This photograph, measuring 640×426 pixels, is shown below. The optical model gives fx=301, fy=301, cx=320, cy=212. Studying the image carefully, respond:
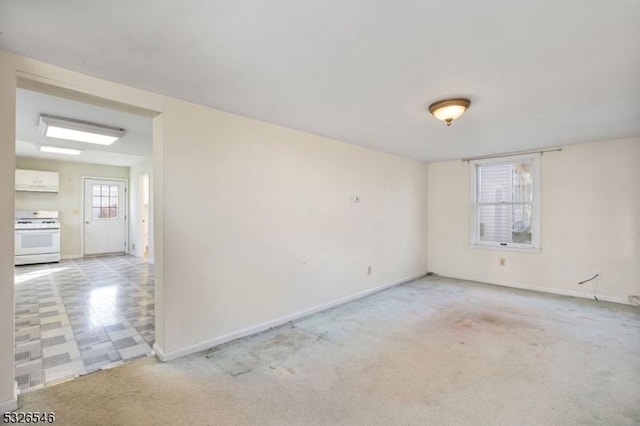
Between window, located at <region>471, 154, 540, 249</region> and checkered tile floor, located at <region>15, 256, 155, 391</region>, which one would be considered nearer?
checkered tile floor, located at <region>15, 256, 155, 391</region>

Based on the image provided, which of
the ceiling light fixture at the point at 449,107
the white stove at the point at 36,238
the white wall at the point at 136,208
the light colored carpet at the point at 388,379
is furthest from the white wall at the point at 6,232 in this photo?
the white stove at the point at 36,238

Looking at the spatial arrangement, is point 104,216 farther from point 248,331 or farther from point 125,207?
point 248,331

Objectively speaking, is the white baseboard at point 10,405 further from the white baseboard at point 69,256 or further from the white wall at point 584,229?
the white baseboard at point 69,256

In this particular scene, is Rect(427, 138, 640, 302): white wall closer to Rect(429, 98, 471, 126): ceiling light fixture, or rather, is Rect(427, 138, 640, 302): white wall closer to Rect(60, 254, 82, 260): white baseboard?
Rect(429, 98, 471, 126): ceiling light fixture

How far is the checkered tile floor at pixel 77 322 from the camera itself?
8.00 ft

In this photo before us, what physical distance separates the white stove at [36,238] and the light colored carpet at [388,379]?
6249mm

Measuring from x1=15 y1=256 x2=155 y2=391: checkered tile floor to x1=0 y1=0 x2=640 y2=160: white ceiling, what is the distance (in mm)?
2271

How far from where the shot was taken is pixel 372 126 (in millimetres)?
3502

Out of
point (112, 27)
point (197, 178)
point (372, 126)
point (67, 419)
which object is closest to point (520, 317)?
point (372, 126)

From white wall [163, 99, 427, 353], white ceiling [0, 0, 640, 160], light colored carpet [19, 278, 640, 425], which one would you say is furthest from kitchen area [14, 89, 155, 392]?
white ceiling [0, 0, 640, 160]

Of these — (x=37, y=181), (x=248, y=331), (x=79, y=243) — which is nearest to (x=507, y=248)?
(x=248, y=331)

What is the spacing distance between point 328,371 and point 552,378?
168 centimetres

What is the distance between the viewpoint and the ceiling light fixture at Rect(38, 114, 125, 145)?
3337 millimetres

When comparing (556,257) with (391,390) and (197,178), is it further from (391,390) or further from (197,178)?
(197,178)
